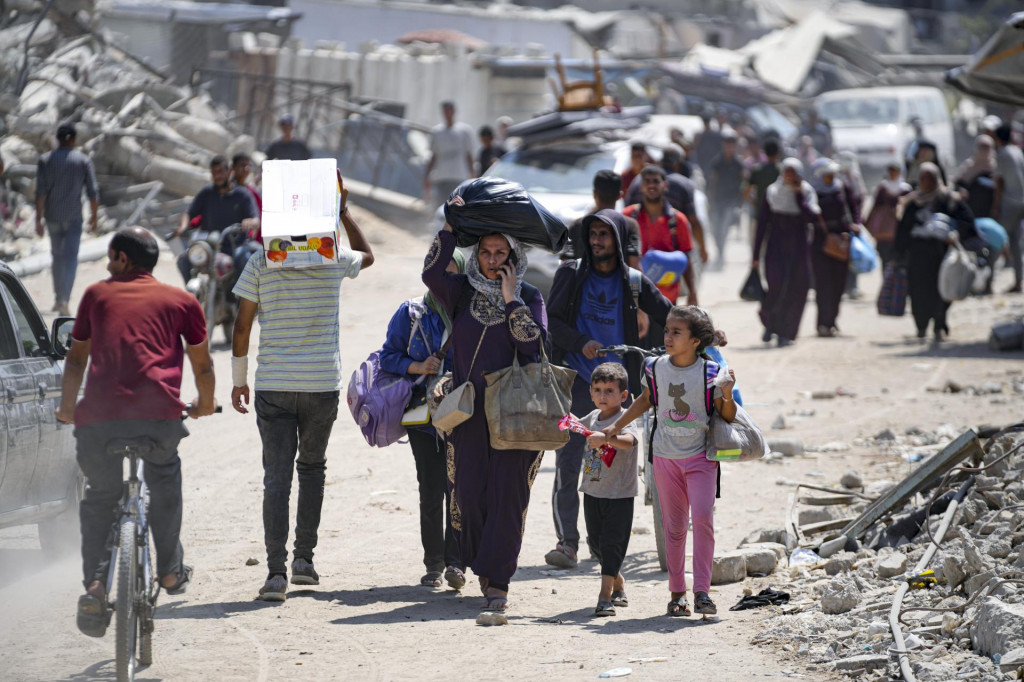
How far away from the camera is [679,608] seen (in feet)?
21.0

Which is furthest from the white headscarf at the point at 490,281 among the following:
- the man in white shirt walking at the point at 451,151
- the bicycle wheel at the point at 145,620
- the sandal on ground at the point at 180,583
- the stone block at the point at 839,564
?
the man in white shirt walking at the point at 451,151

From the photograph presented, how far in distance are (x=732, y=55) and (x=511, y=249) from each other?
33.3m

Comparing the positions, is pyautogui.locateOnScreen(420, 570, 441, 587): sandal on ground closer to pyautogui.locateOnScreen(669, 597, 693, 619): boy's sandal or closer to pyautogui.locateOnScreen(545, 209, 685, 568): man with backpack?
pyautogui.locateOnScreen(545, 209, 685, 568): man with backpack

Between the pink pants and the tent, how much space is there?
8.80 meters

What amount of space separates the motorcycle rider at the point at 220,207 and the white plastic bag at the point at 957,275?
6.99 m

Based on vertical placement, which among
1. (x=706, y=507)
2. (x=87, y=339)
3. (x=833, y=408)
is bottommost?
(x=833, y=408)

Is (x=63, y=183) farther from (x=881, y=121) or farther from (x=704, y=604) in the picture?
(x=881, y=121)

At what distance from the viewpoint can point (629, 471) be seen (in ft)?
21.0

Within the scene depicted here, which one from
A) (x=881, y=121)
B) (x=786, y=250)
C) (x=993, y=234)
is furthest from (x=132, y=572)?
(x=881, y=121)

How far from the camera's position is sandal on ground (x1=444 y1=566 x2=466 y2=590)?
262 inches

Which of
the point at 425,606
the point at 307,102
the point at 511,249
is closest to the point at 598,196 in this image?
the point at 511,249

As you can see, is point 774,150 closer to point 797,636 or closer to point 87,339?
point 797,636

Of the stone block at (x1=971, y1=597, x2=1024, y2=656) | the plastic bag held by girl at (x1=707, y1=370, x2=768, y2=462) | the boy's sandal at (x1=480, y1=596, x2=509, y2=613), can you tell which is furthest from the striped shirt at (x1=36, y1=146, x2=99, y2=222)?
the stone block at (x1=971, y1=597, x2=1024, y2=656)

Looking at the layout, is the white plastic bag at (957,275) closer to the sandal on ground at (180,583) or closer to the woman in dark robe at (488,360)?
the woman in dark robe at (488,360)
